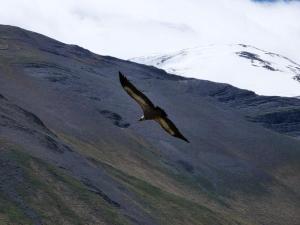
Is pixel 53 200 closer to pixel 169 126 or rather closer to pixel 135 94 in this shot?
pixel 169 126

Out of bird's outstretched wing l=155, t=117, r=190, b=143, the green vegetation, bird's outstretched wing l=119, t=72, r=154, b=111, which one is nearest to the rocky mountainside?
the green vegetation

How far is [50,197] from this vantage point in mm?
52812

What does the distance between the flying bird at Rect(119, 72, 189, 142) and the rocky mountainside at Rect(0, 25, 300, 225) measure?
31.1 metres

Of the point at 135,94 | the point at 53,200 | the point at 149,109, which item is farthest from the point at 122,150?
the point at 135,94

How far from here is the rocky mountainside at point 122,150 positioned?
56250mm

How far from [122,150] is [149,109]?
81895mm

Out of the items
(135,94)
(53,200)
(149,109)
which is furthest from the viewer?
(53,200)

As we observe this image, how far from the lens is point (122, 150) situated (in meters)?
96.9

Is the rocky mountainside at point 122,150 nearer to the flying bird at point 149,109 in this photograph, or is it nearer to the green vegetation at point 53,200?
the green vegetation at point 53,200

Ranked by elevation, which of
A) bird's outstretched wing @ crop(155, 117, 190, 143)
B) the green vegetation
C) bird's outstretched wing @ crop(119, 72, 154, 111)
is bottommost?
the green vegetation

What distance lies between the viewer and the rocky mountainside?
5625 centimetres

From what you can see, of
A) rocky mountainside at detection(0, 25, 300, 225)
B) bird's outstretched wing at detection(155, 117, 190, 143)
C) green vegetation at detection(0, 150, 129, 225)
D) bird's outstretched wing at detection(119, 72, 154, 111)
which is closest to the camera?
bird's outstretched wing at detection(119, 72, 154, 111)

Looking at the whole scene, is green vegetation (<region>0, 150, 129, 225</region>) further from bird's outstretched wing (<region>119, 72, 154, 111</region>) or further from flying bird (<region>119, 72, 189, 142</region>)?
bird's outstretched wing (<region>119, 72, 154, 111</region>)

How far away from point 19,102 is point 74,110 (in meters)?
16.6
